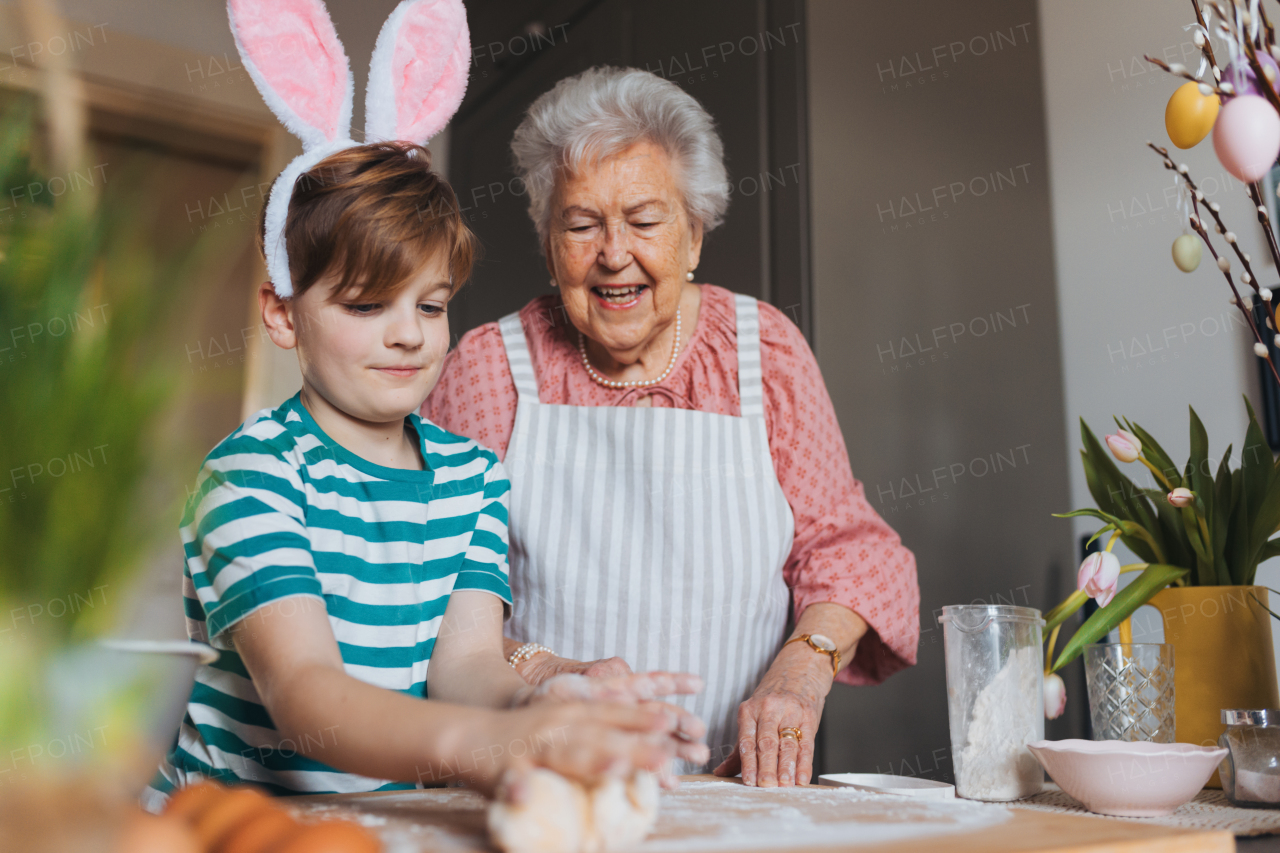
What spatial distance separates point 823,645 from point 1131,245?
1.06 meters

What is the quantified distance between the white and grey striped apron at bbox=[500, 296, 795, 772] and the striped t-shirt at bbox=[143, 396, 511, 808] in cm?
27

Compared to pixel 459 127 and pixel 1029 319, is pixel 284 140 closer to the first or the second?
pixel 459 127

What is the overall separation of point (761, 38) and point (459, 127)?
50.8 inches

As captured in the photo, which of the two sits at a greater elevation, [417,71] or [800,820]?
[417,71]

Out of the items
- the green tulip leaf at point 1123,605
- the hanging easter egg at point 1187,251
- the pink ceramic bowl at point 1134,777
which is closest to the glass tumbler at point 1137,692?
the green tulip leaf at point 1123,605

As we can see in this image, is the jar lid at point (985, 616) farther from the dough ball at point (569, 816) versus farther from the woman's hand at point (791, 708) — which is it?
the dough ball at point (569, 816)

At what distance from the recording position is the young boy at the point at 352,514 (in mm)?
Result: 712

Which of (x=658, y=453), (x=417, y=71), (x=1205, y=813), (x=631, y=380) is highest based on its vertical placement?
(x=417, y=71)

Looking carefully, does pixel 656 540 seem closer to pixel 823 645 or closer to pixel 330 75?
pixel 823 645

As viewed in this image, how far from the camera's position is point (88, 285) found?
22 centimetres

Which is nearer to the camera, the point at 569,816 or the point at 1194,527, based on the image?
the point at 569,816

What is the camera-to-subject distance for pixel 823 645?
1.09 meters

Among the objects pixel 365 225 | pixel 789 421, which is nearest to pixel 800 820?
pixel 365 225

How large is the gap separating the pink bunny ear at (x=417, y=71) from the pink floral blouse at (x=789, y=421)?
1.29ft
